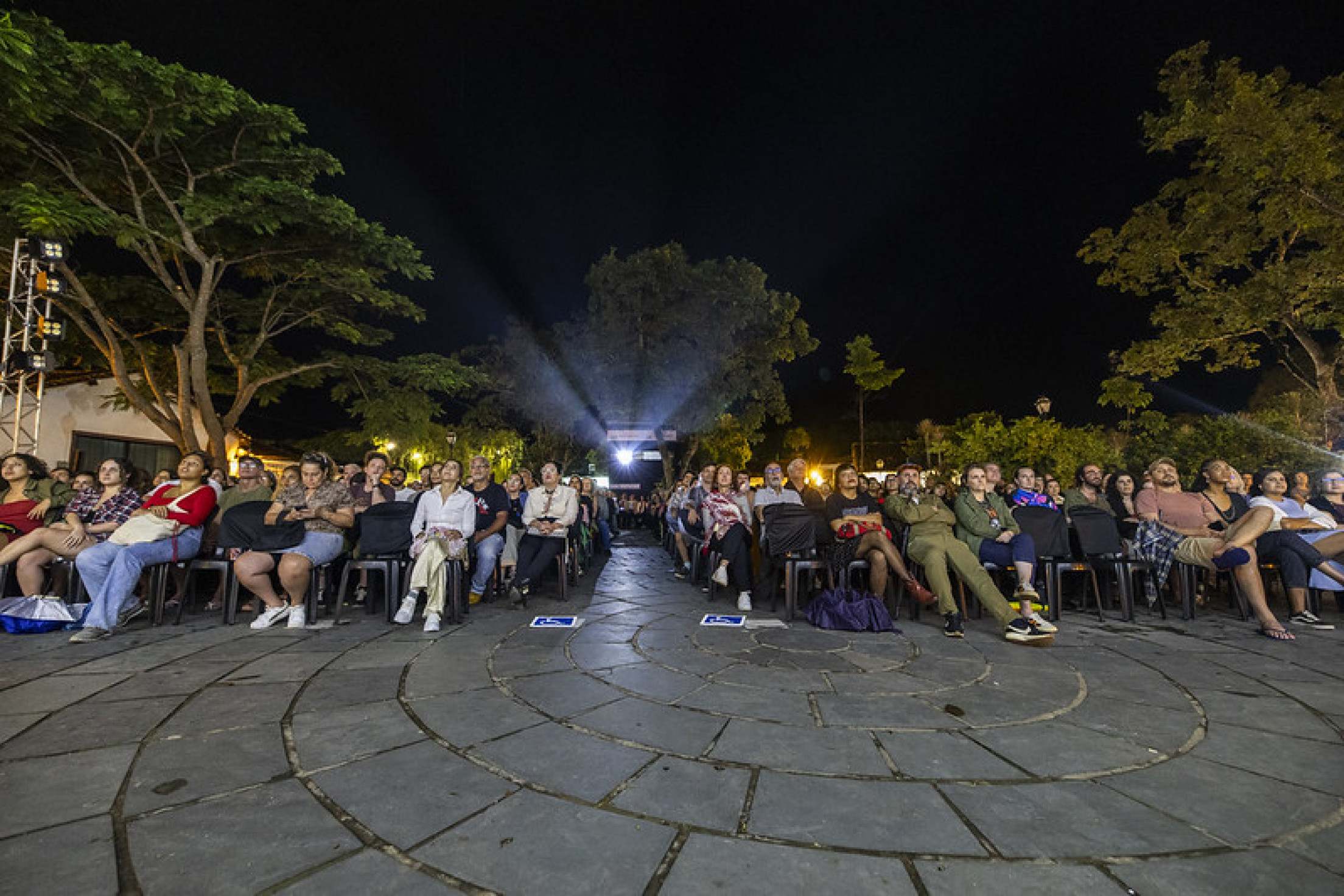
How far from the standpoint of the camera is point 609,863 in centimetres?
142

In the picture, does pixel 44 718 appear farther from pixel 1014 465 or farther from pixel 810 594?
pixel 1014 465

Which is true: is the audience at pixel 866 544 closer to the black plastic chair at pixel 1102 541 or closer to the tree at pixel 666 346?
the black plastic chair at pixel 1102 541

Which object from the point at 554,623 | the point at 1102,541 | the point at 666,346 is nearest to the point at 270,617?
the point at 554,623

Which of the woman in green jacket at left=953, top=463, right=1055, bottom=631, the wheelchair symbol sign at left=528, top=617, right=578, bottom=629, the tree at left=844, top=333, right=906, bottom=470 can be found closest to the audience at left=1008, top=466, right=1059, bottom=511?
the woman in green jacket at left=953, top=463, right=1055, bottom=631

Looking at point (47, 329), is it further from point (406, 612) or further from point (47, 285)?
point (406, 612)

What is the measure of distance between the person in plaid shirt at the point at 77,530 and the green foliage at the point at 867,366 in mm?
31664

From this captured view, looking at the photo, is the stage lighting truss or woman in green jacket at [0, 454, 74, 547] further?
the stage lighting truss

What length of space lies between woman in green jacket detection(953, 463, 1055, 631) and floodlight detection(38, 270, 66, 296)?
41.8 feet

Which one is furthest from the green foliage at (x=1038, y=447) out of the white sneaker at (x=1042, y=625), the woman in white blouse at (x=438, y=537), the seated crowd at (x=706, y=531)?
the woman in white blouse at (x=438, y=537)

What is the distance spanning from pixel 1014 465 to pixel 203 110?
20.8m

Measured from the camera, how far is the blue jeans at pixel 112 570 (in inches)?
154

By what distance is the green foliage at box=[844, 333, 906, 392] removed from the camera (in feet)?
104

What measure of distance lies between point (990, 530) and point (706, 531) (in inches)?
107

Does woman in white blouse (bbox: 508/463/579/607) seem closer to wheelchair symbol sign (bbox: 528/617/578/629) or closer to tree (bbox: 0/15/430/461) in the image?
wheelchair symbol sign (bbox: 528/617/578/629)
